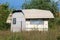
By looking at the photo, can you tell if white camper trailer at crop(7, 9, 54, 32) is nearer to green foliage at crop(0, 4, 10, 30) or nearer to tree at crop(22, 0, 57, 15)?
green foliage at crop(0, 4, 10, 30)

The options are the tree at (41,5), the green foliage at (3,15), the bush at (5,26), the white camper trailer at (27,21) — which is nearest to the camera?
the white camper trailer at (27,21)

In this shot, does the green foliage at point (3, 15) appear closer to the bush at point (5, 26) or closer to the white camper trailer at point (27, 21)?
the bush at point (5, 26)

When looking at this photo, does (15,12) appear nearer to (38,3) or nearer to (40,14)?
(40,14)

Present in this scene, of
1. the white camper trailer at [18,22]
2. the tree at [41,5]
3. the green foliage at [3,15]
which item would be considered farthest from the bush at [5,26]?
the tree at [41,5]

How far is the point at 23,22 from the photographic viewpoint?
32.9 m

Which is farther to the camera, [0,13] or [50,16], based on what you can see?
[0,13]

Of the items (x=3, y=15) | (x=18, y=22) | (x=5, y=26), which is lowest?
(x=5, y=26)

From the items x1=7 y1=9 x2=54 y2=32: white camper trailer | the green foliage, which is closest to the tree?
the green foliage

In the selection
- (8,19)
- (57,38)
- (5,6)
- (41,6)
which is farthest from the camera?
(41,6)

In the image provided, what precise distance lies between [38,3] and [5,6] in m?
10.1

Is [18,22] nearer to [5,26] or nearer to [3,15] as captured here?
[5,26]

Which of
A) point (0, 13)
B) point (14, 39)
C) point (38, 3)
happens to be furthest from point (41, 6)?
point (14, 39)

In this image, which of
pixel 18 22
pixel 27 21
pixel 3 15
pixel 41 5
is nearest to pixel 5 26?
pixel 3 15

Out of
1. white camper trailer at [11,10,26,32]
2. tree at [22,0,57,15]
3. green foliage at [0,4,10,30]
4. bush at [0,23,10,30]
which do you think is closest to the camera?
white camper trailer at [11,10,26,32]
